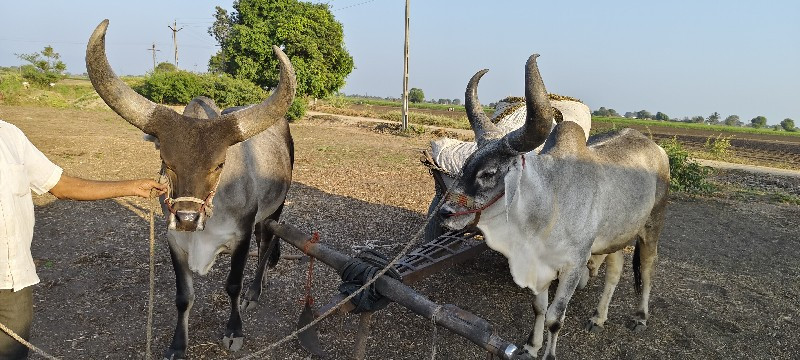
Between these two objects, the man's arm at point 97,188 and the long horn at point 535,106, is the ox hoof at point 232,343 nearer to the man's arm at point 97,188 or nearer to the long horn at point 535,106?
the man's arm at point 97,188

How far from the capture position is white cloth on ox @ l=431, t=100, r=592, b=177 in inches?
222

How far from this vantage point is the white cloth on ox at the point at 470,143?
5645 mm

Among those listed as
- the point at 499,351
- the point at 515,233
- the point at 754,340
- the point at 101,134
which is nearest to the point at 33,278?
the point at 499,351

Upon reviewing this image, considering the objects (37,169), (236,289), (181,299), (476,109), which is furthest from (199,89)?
(37,169)

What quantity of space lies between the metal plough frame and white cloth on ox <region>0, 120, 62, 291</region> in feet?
5.88

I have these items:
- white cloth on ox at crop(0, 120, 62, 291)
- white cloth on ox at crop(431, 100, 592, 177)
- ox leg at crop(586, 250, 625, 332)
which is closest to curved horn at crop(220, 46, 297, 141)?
white cloth on ox at crop(0, 120, 62, 291)

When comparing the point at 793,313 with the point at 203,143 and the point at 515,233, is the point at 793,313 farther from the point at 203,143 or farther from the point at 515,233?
the point at 203,143

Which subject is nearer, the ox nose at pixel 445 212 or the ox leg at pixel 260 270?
the ox nose at pixel 445 212

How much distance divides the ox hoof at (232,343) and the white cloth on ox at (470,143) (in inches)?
108

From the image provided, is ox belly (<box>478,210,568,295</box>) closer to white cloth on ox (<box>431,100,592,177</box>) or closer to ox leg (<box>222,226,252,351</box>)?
white cloth on ox (<box>431,100,592,177</box>)

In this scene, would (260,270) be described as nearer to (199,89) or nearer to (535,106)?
(535,106)

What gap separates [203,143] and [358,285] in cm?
143

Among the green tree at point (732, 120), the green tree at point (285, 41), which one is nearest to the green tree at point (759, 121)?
the green tree at point (732, 120)

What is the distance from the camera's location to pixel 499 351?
2688 mm
